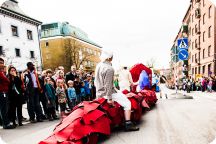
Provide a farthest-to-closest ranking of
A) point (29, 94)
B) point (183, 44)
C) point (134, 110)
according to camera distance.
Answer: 1. point (183, 44)
2. point (29, 94)
3. point (134, 110)

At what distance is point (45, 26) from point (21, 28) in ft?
31.0

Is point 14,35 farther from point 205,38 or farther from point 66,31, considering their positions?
point 205,38

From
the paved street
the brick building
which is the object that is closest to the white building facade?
the paved street

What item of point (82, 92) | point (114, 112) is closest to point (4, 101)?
point (114, 112)

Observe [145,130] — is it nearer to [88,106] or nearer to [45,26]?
[88,106]

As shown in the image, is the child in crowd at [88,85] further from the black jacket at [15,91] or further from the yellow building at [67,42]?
the black jacket at [15,91]

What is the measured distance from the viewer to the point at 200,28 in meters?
28.7

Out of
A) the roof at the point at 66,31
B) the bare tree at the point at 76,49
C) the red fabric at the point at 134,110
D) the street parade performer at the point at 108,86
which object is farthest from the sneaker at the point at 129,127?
the bare tree at the point at 76,49

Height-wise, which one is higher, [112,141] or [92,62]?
[92,62]

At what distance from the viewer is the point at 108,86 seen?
3.43 meters

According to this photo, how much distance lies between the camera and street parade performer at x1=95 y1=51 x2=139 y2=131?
3451 mm

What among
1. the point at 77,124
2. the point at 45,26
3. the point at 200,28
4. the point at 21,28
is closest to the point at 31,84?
the point at 45,26

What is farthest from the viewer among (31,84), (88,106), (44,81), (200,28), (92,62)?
(200,28)

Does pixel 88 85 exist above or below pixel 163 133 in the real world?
above
